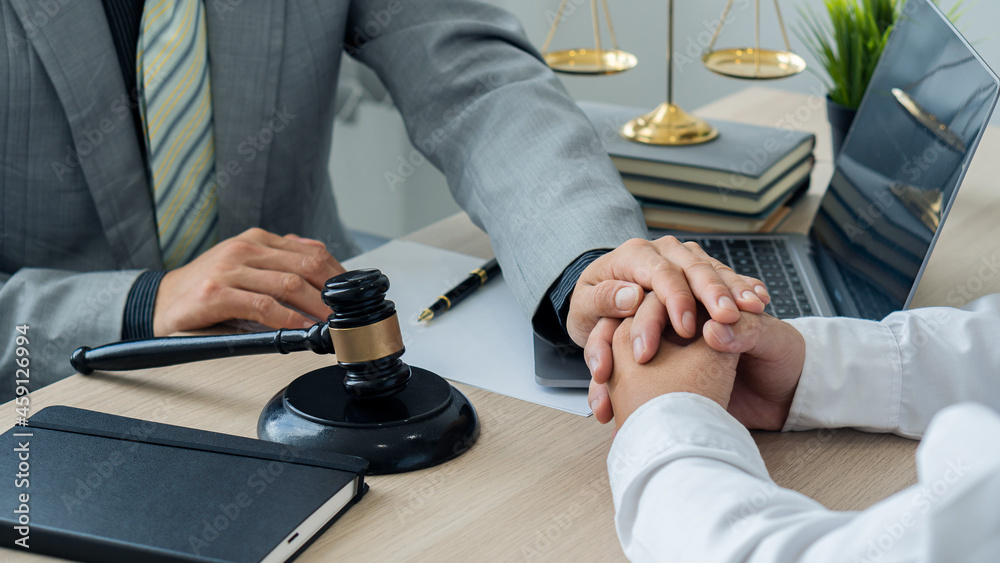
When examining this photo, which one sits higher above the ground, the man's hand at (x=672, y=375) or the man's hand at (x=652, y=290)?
the man's hand at (x=652, y=290)

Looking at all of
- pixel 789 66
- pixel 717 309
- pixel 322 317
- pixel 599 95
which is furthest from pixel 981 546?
pixel 599 95

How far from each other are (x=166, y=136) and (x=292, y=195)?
25 cm

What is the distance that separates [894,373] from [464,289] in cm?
46

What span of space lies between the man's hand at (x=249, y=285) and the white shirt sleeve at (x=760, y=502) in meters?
0.43

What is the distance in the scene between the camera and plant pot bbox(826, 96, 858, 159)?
52.2 inches

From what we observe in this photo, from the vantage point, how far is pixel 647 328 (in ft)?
2.17

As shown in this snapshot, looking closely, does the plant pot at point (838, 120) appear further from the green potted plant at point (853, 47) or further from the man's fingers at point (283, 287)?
the man's fingers at point (283, 287)

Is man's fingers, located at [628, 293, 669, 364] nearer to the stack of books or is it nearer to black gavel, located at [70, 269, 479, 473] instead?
black gavel, located at [70, 269, 479, 473]

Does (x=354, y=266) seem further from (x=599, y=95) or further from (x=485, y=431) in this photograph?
(x=599, y=95)

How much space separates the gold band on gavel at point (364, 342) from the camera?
65 cm

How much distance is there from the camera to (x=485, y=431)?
692 millimetres

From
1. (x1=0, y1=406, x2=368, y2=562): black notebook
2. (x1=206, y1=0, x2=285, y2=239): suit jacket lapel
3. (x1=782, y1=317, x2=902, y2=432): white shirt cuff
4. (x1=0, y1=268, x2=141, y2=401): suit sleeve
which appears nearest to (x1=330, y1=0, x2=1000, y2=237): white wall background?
(x1=206, y1=0, x2=285, y2=239): suit jacket lapel

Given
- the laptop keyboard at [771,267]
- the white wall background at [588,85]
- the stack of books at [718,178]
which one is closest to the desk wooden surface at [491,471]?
the laptop keyboard at [771,267]

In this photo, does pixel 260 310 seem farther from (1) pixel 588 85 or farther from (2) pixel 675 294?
(1) pixel 588 85
